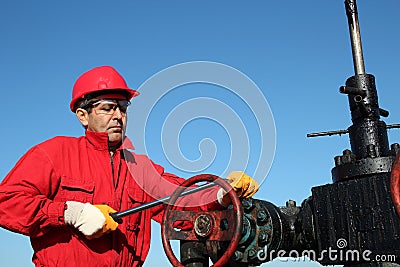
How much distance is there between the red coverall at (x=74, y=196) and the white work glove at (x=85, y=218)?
0.04 m

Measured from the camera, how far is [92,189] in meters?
2.70

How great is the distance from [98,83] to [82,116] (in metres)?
0.21

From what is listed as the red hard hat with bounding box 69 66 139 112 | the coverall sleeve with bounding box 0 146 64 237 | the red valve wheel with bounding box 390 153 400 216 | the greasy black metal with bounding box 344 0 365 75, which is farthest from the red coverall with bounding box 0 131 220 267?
the red valve wheel with bounding box 390 153 400 216

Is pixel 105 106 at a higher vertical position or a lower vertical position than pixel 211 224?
higher

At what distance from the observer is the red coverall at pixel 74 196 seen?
2.46 meters

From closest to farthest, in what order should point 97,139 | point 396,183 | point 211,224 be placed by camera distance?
point 396,183 → point 211,224 → point 97,139

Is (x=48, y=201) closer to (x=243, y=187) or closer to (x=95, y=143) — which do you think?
(x=95, y=143)

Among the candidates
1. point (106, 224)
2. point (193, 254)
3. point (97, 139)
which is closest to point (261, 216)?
point (193, 254)

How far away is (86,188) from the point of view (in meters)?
2.69

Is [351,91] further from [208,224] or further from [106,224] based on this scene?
[106,224]

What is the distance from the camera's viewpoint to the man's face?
2912 mm

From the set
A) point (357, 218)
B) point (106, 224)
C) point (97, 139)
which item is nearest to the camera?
point (106, 224)

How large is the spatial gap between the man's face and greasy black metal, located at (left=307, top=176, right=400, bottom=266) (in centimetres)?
108

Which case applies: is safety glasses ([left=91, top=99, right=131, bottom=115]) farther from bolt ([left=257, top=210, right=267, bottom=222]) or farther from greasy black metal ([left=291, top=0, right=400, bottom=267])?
greasy black metal ([left=291, top=0, right=400, bottom=267])
